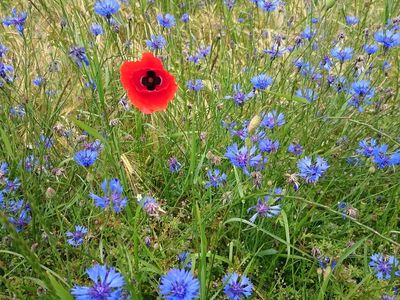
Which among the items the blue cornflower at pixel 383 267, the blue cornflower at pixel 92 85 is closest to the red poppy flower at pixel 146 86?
the blue cornflower at pixel 92 85

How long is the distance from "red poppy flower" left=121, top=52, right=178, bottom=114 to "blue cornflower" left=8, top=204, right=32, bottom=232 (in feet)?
1.63

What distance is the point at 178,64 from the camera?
265cm

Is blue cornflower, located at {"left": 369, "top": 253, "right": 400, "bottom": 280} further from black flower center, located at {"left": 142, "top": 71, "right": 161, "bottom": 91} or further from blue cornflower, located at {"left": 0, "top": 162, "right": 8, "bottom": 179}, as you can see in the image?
blue cornflower, located at {"left": 0, "top": 162, "right": 8, "bottom": 179}

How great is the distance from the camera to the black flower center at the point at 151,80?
171cm

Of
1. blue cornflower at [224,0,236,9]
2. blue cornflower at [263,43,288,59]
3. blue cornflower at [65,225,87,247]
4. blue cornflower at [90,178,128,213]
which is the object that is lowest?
blue cornflower at [65,225,87,247]

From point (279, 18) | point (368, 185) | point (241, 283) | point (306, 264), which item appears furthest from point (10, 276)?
point (279, 18)

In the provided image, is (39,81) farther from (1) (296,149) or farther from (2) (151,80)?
(1) (296,149)

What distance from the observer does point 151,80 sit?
5.68 feet

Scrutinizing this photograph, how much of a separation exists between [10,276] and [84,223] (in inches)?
12.6

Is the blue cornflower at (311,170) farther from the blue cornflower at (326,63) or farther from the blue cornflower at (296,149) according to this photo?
the blue cornflower at (326,63)

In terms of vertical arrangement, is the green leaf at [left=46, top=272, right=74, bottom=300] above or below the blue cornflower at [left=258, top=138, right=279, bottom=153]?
below

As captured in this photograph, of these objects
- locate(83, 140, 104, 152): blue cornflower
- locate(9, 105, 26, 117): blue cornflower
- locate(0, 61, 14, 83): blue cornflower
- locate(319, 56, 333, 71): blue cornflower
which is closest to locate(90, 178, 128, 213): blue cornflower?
locate(83, 140, 104, 152): blue cornflower

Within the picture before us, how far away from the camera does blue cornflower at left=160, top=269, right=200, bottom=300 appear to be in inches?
47.1

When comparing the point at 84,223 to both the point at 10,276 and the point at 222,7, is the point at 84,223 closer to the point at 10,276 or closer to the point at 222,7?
the point at 10,276
